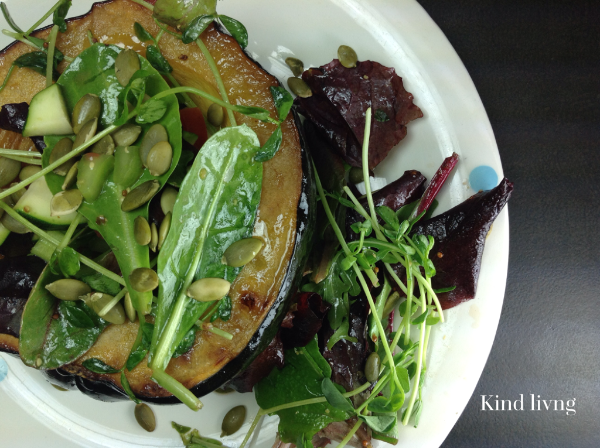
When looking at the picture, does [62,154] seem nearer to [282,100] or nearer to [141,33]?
[141,33]

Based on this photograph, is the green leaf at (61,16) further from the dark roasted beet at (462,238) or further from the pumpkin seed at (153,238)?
the dark roasted beet at (462,238)

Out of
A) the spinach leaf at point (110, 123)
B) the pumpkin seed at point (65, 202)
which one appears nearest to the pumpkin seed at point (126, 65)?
the spinach leaf at point (110, 123)

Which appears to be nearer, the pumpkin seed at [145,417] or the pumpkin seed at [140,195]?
the pumpkin seed at [140,195]

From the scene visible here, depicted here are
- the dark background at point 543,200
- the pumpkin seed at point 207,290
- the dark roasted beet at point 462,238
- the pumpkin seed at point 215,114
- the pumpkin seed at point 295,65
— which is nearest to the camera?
the pumpkin seed at point 207,290

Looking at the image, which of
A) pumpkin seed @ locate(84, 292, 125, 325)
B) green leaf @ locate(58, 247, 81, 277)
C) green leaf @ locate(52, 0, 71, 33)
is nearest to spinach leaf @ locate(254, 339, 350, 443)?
pumpkin seed @ locate(84, 292, 125, 325)

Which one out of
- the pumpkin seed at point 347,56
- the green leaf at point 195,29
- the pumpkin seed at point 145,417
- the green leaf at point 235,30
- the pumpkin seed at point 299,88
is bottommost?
the pumpkin seed at point 145,417

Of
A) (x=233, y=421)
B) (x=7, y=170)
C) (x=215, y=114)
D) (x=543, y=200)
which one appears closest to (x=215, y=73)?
(x=215, y=114)

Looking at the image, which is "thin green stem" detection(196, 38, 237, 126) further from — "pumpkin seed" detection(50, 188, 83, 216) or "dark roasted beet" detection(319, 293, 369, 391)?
"dark roasted beet" detection(319, 293, 369, 391)
